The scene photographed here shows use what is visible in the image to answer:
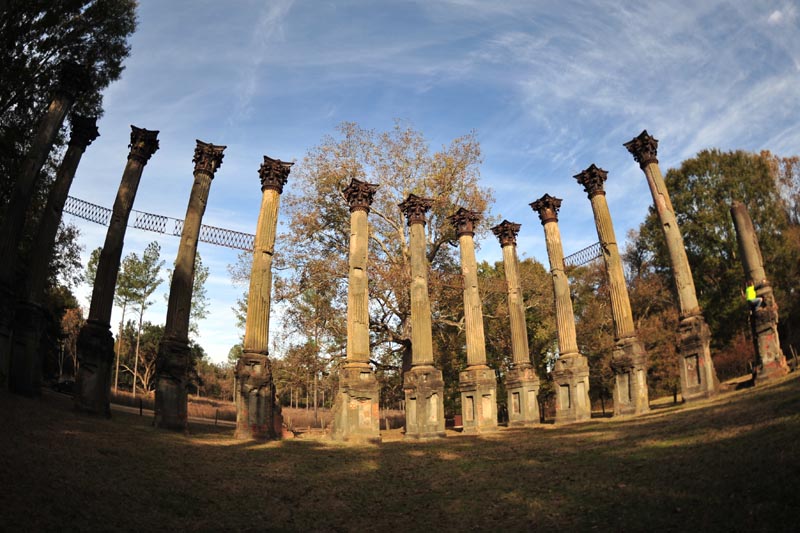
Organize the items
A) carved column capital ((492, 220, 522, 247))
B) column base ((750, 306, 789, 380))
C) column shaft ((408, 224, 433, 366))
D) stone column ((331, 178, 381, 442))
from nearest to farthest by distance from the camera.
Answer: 1. column base ((750, 306, 789, 380))
2. stone column ((331, 178, 381, 442))
3. column shaft ((408, 224, 433, 366))
4. carved column capital ((492, 220, 522, 247))

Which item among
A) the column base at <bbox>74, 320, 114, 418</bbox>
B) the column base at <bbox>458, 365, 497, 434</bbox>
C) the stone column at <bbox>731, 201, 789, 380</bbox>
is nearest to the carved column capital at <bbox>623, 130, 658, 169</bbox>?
the stone column at <bbox>731, 201, 789, 380</bbox>

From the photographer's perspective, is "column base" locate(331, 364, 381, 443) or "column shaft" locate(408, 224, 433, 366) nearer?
"column base" locate(331, 364, 381, 443)

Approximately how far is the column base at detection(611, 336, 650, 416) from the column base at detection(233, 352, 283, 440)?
46.0ft

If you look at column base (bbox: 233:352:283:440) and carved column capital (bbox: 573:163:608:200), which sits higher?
carved column capital (bbox: 573:163:608:200)

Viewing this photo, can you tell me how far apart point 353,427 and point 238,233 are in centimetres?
1043

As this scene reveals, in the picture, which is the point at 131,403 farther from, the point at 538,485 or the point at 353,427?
the point at 538,485

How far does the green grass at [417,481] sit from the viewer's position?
7.16 m

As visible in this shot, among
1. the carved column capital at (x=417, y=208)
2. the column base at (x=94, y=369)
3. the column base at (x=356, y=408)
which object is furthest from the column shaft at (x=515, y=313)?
the column base at (x=94, y=369)

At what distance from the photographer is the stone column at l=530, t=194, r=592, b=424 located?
23359 millimetres

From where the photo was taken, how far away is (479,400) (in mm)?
23109

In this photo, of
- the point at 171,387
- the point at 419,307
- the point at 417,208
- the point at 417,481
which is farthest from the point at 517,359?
the point at 171,387

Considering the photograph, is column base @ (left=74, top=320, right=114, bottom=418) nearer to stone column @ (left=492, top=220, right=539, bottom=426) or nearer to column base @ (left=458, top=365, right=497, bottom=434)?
column base @ (left=458, top=365, right=497, bottom=434)

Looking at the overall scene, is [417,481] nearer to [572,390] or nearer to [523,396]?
[572,390]

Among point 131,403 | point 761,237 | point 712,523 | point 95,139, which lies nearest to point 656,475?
point 712,523
